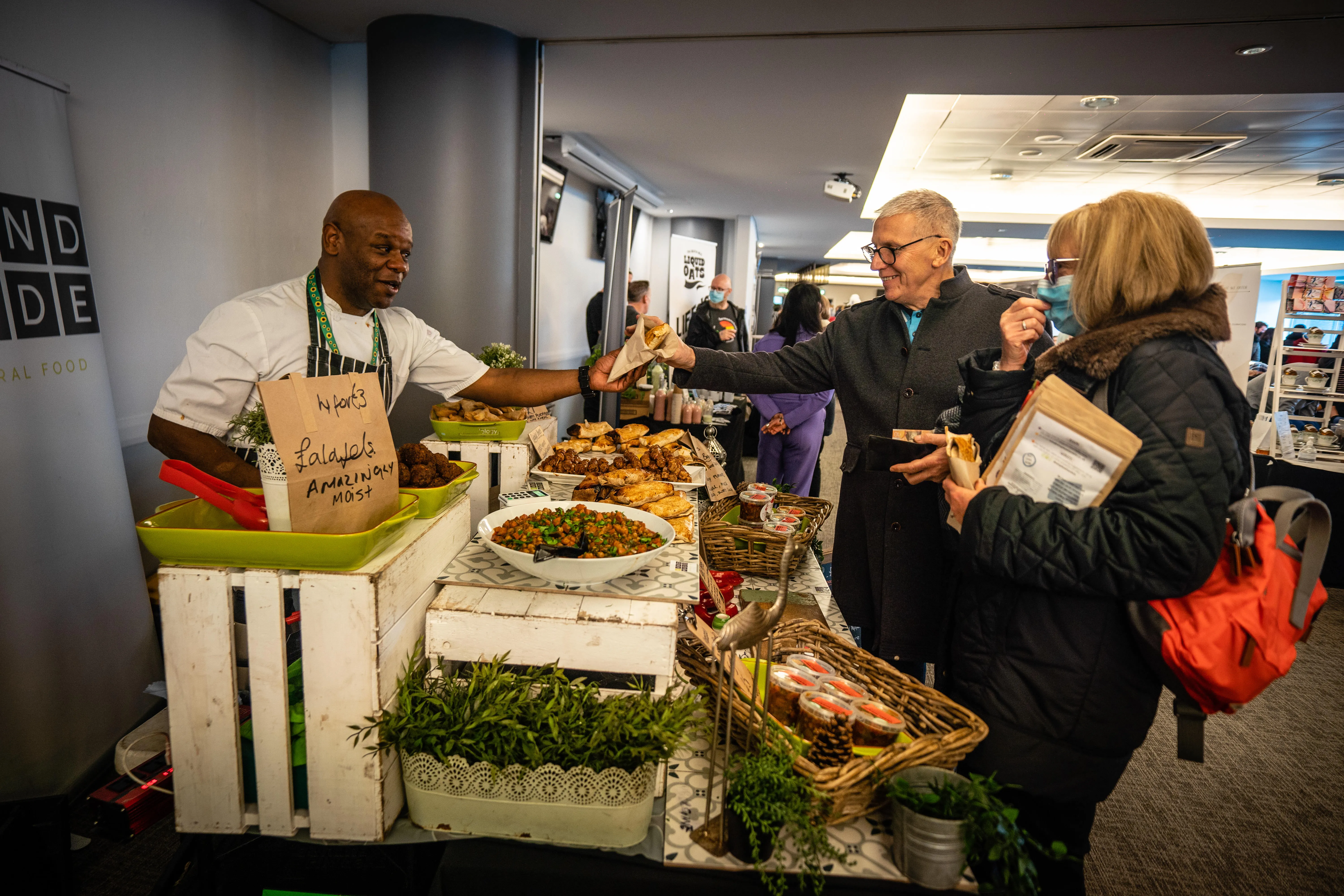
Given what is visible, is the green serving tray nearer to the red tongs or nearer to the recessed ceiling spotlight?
the red tongs

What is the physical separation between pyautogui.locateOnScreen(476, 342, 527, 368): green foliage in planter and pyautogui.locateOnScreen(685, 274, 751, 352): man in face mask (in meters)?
5.21

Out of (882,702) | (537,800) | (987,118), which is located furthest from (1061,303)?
(987,118)

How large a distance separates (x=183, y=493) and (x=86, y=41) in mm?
1766

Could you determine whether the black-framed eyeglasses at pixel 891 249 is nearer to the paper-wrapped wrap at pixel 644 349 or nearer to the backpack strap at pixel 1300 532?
the paper-wrapped wrap at pixel 644 349

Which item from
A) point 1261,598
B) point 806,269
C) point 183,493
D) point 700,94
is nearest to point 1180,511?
point 1261,598

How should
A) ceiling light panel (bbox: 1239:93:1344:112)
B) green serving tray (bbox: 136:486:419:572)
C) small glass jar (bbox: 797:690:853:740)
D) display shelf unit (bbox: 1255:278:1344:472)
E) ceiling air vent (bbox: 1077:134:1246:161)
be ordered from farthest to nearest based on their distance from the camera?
ceiling air vent (bbox: 1077:134:1246:161)
display shelf unit (bbox: 1255:278:1344:472)
ceiling light panel (bbox: 1239:93:1344:112)
small glass jar (bbox: 797:690:853:740)
green serving tray (bbox: 136:486:419:572)

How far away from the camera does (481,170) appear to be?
12.3 ft

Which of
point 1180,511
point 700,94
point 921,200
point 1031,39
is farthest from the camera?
point 700,94

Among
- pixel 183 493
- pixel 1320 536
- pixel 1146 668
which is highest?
pixel 1320 536

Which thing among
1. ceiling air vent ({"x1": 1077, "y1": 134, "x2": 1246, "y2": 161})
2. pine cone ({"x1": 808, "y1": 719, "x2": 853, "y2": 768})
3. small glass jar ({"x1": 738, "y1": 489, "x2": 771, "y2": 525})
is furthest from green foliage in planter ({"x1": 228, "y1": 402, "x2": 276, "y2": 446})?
ceiling air vent ({"x1": 1077, "y1": 134, "x2": 1246, "y2": 161})

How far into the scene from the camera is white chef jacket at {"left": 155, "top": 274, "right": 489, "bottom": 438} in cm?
181

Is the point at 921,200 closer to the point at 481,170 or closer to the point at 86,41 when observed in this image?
the point at 481,170

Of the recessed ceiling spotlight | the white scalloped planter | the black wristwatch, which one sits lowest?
the white scalloped planter

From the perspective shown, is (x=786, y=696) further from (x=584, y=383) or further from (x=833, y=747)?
(x=584, y=383)
